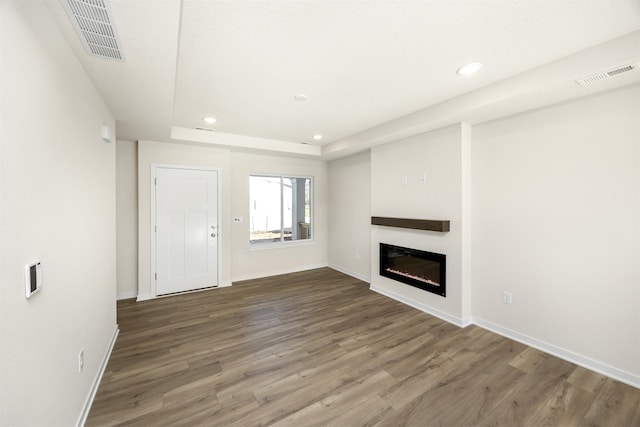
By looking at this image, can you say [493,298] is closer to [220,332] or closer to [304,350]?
[304,350]

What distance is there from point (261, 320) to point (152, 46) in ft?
9.52

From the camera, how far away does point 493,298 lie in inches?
121

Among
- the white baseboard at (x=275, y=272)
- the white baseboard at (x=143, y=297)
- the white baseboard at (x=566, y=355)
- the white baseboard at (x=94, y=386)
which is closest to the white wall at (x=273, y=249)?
the white baseboard at (x=275, y=272)

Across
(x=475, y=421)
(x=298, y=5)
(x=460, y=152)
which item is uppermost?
(x=298, y=5)

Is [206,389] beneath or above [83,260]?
beneath

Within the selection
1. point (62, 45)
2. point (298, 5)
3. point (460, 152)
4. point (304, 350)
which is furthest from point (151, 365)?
point (460, 152)

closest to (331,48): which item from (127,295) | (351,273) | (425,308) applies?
(425,308)

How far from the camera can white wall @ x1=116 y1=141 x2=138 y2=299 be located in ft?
13.0

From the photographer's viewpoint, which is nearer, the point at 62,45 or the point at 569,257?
the point at 62,45

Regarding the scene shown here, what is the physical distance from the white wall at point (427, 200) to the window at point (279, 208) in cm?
182

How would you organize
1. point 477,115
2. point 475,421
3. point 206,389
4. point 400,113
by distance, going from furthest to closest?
point 400,113, point 477,115, point 206,389, point 475,421

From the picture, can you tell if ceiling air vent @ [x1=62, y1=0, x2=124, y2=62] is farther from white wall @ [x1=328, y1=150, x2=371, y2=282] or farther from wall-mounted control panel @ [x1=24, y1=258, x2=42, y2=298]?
white wall @ [x1=328, y1=150, x2=371, y2=282]

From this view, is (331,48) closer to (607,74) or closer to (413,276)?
(607,74)

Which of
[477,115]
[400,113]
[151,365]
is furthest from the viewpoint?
[400,113]
